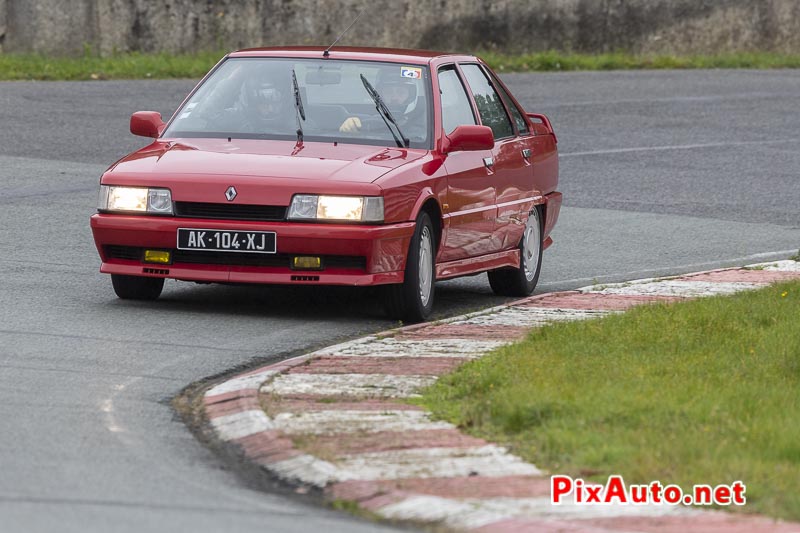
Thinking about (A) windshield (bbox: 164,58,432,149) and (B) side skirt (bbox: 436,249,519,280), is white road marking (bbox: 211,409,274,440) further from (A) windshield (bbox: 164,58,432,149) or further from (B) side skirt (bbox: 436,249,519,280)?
(A) windshield (bbox: 164,58,432,149)

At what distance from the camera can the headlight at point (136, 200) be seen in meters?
9.91

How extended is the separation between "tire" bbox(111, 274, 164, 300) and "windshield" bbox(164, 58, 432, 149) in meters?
0.99

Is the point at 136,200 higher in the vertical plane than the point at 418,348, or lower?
higher

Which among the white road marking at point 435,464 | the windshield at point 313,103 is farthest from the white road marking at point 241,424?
the windshield at point 313,103

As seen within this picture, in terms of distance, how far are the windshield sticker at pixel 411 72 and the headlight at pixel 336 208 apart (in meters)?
1.54

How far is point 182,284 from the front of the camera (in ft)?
37.5

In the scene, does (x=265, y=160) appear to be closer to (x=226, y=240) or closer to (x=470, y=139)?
(x=226, y=240)

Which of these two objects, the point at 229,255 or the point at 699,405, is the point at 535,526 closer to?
the point at 699,405

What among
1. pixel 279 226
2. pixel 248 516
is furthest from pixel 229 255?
pixel 248 516

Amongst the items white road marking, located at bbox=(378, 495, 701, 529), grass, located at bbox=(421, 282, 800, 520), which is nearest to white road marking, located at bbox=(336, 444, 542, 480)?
grass, located at bbox=(421, 282, 800, 520)

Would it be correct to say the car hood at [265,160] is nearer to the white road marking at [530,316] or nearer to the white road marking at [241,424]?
the white road marking at [530,316]

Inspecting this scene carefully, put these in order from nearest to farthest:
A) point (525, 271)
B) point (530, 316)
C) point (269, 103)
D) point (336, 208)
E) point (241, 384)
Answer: point (241, 384) → point (336, 208) → point (530, 316) → point (269, 103) → point (525, 271)

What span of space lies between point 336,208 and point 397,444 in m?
3.32

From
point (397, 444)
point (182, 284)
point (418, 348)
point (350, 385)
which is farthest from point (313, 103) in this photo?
point (397, 444)
